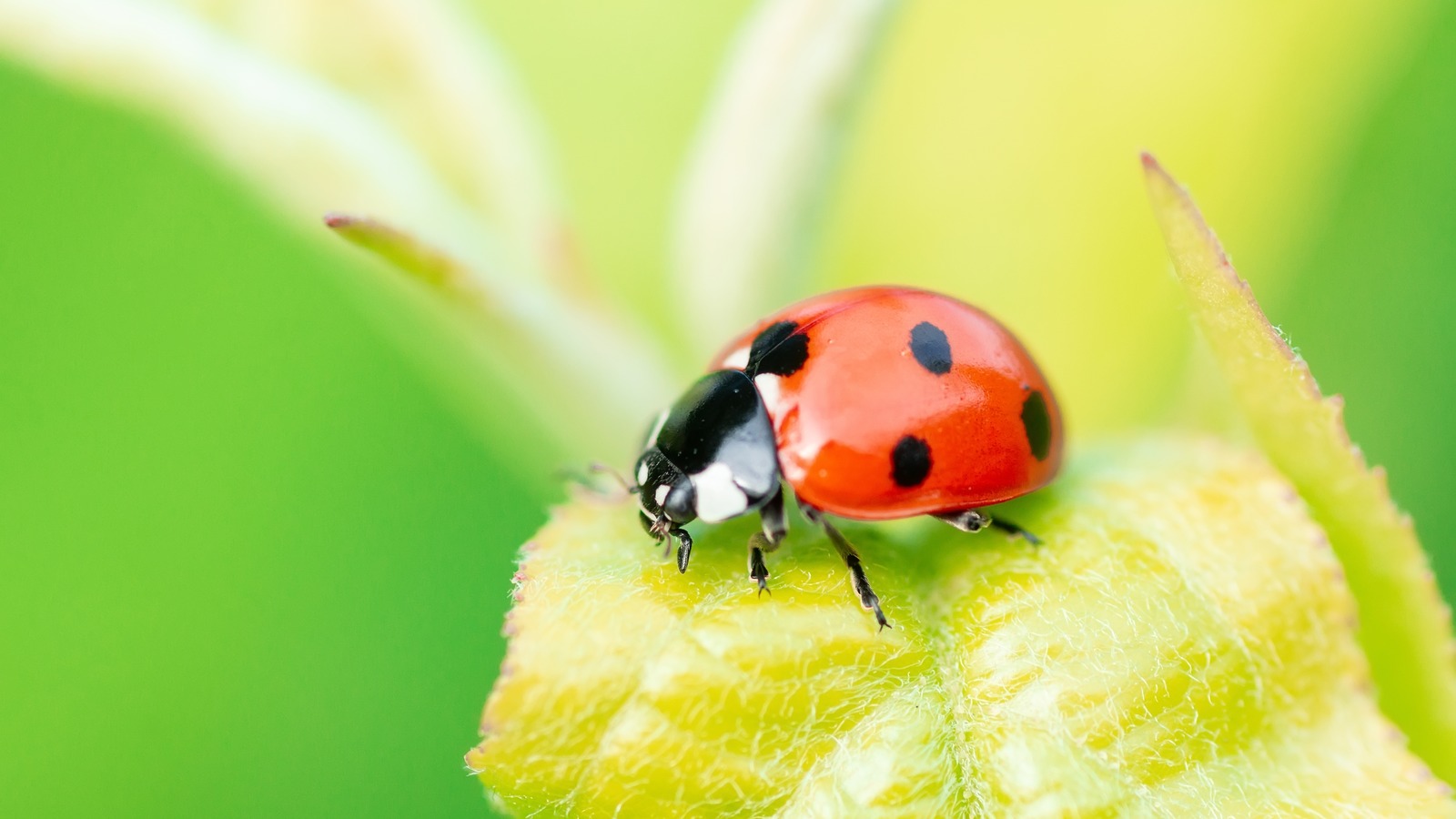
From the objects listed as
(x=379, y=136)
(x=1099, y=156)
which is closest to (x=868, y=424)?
(x=379, y=136)

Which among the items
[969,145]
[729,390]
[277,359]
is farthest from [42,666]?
[969,145]

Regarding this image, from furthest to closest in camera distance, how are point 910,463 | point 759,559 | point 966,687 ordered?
→ point 910,463, point 759,559, point 966,687

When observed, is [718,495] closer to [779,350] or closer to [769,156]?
[779,350]

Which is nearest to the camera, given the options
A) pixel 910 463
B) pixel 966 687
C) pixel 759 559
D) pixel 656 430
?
pixel 966 687

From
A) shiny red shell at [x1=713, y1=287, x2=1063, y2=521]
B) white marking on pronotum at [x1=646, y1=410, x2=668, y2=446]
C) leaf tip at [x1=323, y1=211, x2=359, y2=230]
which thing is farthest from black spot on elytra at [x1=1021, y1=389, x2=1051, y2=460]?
leaf tip at [x1=323, y1=211, x2=359, y2=230]

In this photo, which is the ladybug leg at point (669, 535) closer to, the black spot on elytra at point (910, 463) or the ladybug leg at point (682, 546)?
the ladybug leg at point (682, 546)

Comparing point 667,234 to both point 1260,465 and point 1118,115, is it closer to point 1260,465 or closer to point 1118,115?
point 1118,115
